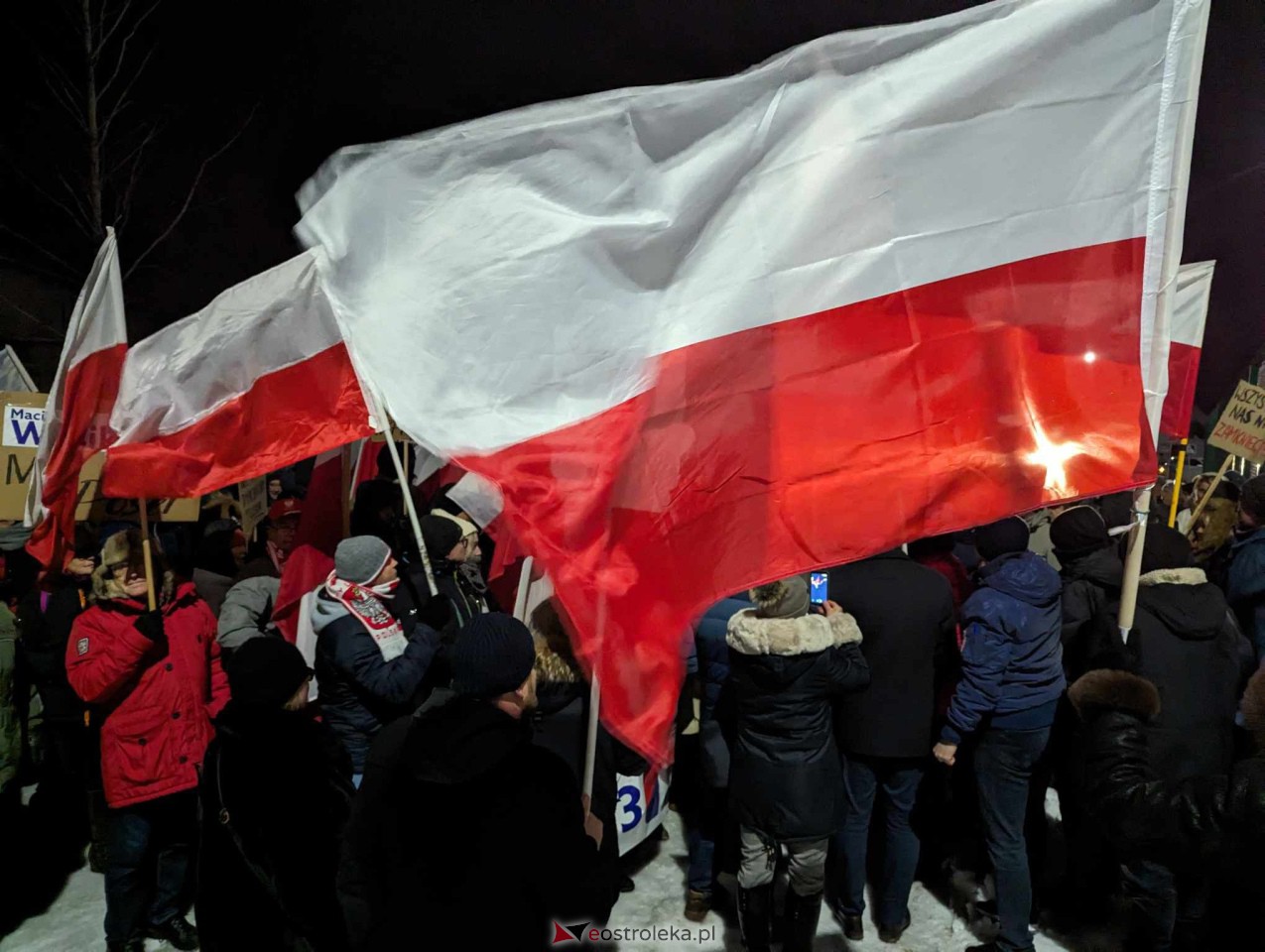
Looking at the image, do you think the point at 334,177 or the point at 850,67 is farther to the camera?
the point at 334,177

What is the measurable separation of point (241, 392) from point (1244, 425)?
6.69 meters

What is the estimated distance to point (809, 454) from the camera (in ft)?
8.57

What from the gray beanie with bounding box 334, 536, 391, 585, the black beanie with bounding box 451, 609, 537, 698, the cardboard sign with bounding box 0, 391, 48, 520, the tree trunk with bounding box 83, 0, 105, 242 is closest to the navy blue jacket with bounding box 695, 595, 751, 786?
the gray beanie with bounding box 334, 536, 391, 585

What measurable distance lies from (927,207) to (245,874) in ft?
9.96

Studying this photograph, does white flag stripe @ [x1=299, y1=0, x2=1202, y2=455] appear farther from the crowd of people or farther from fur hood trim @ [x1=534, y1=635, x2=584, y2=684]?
fur hood trim @ [x1=534, y1=635, x2=584, y2=684]

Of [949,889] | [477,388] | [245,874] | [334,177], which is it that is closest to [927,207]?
[477,388]

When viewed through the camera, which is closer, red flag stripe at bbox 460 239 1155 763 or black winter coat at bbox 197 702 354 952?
red flag stripe at bbox 460 239 1155 763

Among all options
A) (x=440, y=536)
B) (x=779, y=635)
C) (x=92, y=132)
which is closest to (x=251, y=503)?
(x=440, y=536)

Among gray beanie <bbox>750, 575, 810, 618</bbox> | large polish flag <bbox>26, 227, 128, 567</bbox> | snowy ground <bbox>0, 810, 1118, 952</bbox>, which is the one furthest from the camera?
snowy ground <bbox>0, 810, 1118, 952</bbox>

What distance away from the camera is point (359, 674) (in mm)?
3955

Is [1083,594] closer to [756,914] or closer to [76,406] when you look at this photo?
[756,914]

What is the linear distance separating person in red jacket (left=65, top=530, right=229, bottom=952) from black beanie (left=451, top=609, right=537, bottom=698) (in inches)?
95.8

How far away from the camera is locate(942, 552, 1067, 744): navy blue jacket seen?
4.08m

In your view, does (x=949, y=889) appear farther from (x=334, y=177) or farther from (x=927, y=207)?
(x=334, y=177)
